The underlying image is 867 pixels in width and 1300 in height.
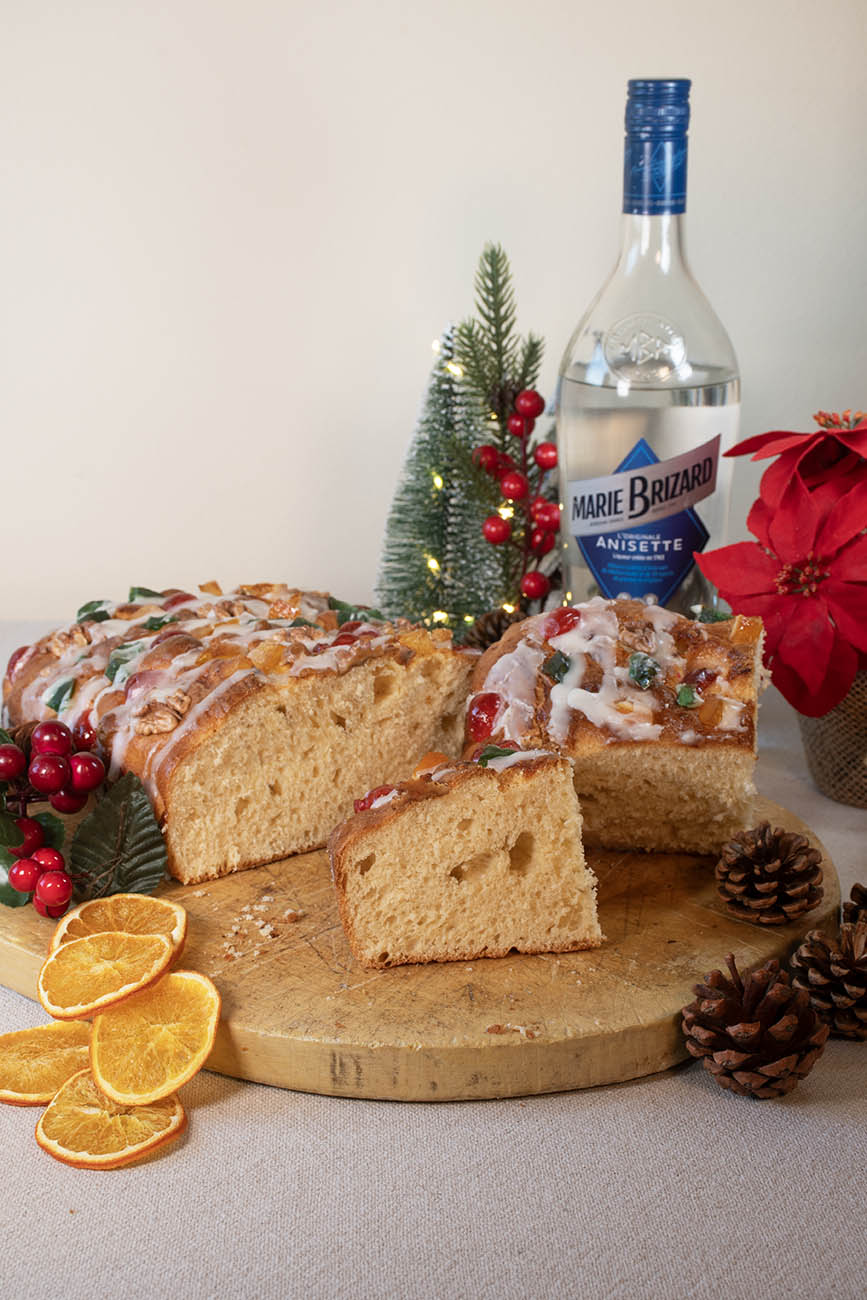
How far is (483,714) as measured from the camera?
2.56 m

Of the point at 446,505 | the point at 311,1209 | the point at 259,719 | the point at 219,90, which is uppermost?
the point at 219,90

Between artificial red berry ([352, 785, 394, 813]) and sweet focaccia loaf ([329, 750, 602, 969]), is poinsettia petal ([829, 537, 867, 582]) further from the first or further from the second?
artificial red berry ([352, 785, 394, 813])

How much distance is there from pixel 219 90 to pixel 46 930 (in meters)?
2.53

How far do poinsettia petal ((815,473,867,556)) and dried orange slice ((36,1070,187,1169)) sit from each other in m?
1.65

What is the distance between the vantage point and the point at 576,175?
12.2 ft

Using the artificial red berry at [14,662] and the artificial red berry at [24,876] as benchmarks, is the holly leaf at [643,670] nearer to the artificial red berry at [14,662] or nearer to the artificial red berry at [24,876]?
the artificial red berry at [24,876]

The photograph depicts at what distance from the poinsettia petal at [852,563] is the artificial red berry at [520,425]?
982 mm

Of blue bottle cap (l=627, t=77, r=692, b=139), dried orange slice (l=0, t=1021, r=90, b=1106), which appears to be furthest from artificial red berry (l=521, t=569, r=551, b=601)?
dried orange slice (l=0, t=1021, r=90, b=1106)

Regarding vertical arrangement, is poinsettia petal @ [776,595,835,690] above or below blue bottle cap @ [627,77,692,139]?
below

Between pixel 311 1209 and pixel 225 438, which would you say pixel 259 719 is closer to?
pixel 311 1209

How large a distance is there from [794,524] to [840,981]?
3.31 feet

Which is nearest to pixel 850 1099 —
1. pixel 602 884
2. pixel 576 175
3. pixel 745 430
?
pixel 602 884

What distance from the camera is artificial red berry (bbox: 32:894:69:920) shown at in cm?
228

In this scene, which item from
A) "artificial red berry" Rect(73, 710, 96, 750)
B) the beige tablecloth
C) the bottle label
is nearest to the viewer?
the beige tablecloth
